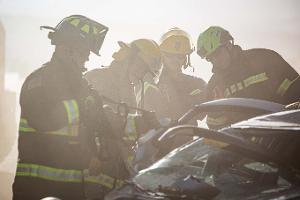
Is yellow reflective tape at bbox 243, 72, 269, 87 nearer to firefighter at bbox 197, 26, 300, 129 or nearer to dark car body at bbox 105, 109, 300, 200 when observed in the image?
firefighter at bbox 197, 26, 300, 129

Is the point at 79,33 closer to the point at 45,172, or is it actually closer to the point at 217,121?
the point at 45,172

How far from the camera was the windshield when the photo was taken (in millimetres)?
2734

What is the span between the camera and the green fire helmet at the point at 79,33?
4117 millimetres

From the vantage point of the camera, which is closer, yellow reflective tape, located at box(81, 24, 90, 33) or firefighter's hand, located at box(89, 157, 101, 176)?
firefighter's hand, located at box(89, 157, 101, 176)

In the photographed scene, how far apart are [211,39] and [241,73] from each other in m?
0.56

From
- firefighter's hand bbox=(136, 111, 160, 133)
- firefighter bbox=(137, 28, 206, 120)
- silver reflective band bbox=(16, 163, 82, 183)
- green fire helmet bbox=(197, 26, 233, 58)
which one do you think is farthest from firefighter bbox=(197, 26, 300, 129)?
silver reflective band bbox=(16, 163, 82, 183)

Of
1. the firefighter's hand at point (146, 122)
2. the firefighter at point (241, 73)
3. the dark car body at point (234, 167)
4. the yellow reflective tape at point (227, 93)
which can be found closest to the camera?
the dark car body at point (234, 167)

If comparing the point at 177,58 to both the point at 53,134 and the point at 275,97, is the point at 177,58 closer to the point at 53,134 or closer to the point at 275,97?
the point at 275,97

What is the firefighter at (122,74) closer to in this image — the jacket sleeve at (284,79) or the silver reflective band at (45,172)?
the jacket sleeve at (284,79)

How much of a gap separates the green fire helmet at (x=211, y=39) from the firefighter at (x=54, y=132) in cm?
257

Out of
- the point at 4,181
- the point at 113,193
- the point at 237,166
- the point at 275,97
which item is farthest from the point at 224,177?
the point at 4,181

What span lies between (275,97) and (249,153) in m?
3.28

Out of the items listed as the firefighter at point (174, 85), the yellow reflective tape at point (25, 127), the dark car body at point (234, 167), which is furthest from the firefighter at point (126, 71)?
the dark car body at point (234, 167)

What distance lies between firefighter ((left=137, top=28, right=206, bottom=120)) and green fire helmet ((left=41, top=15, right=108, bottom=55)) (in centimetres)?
240
